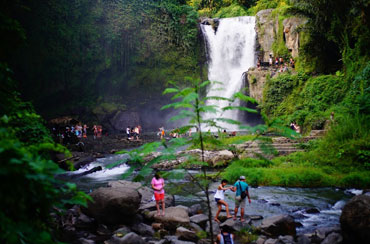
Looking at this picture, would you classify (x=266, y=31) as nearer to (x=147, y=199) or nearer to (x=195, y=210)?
(x=147, y=199)

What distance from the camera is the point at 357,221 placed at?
20.0 ft

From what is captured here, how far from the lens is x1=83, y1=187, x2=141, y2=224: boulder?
763cm

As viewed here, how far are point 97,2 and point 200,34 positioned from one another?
1332 cm

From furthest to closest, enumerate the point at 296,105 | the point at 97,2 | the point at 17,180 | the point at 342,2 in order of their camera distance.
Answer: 1. the point at 97,2
2. the point at 296,105
3. the point at 342,2
4. the point at 17,180

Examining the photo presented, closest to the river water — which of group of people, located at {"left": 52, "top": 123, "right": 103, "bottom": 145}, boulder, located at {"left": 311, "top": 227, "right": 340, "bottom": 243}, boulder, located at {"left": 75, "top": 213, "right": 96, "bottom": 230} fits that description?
boulder, located at {"left": 311, "top": 227, "right": 340, "bottom": 243}

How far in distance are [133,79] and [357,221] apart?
101 ft

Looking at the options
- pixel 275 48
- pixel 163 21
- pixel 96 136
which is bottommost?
pixel 96 136

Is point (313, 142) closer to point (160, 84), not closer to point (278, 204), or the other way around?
point (278, 204)

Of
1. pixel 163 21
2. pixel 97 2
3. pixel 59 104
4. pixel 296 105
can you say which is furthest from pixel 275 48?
pixel 59 104

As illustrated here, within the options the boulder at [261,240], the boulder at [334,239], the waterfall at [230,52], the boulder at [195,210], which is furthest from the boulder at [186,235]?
the waterfall at [230,52]

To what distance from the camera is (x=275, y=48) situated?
92.3 ft

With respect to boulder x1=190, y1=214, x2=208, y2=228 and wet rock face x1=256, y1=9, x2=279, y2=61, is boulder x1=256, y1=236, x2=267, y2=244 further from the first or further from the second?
wet rock face x1=256, y1=9, x2=279, y2=61

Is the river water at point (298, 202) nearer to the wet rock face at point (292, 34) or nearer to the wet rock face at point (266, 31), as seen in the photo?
the wet rock face at point (292, 34)

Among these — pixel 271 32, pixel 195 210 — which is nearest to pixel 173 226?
pixel 195 210
